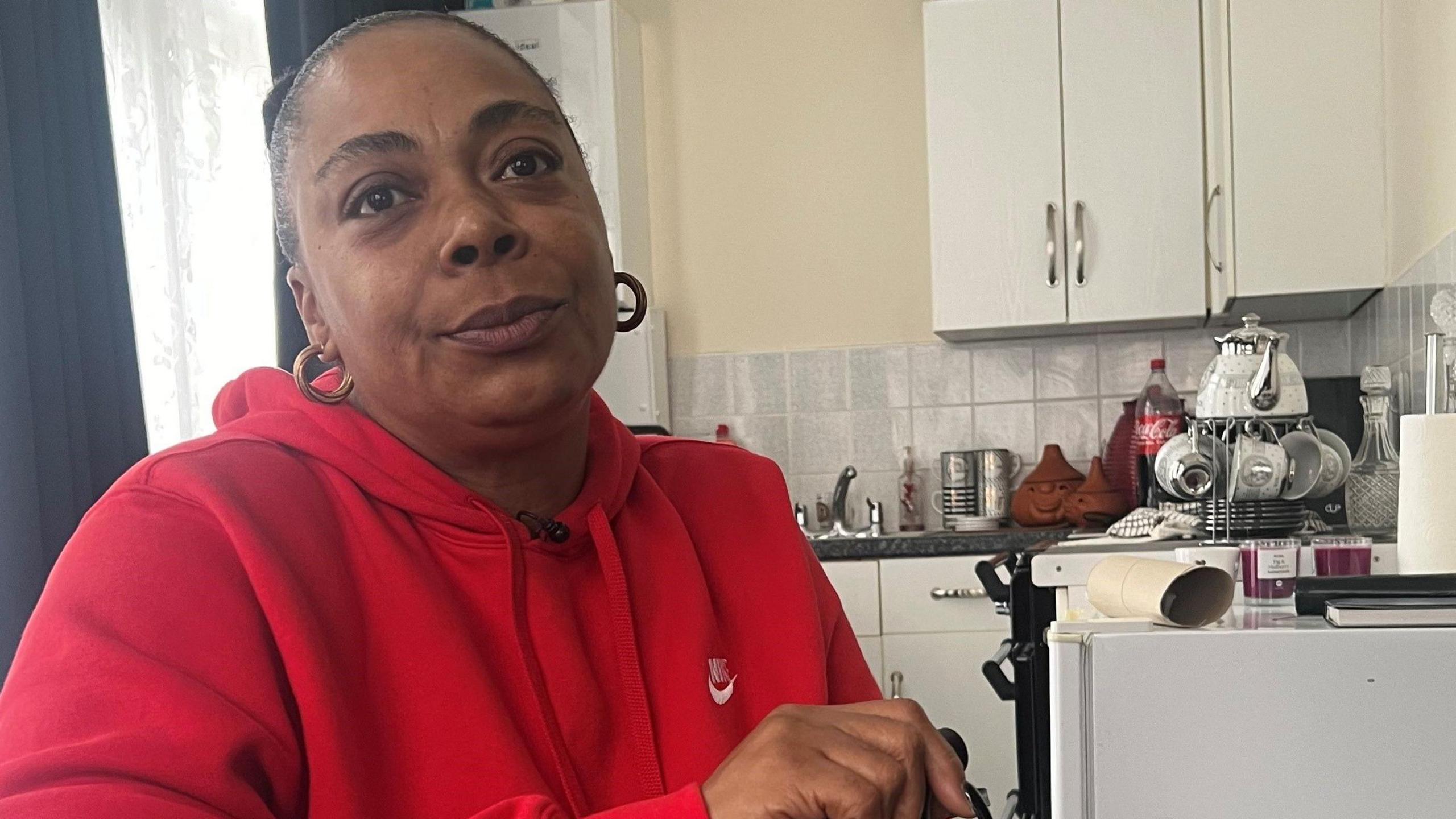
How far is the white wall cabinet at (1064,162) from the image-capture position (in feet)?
11.2

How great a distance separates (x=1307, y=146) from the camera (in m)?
3.28

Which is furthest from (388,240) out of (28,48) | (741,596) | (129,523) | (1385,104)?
(1385,104)

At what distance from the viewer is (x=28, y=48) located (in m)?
2.05

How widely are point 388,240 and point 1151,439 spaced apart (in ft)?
8.92

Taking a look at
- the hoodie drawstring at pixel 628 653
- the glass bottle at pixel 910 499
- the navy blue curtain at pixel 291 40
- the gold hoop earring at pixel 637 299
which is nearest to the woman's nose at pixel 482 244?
the gold hoop earring at pixel 637 299

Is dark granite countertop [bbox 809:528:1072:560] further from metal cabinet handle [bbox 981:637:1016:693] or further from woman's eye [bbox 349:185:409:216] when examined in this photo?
woman's eye [bbox 349:185:409:216]

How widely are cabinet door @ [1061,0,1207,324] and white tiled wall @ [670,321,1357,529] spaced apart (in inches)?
13.7

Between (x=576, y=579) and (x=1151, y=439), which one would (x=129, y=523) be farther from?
(x=1151, y=439)

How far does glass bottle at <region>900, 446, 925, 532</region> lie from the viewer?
12.5 ft

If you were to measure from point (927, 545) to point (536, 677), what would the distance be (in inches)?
94.3

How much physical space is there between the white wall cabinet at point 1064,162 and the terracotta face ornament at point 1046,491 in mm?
391

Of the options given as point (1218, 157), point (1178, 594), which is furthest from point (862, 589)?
point (1178, 594)

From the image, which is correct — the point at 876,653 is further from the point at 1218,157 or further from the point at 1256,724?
the point at 1256,724

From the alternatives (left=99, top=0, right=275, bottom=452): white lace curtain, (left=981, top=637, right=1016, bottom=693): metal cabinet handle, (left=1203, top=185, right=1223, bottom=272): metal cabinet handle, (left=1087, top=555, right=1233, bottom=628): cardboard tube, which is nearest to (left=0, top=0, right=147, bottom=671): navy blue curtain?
(left=99, top=0, right=275, bottom=452): white lace curtain
